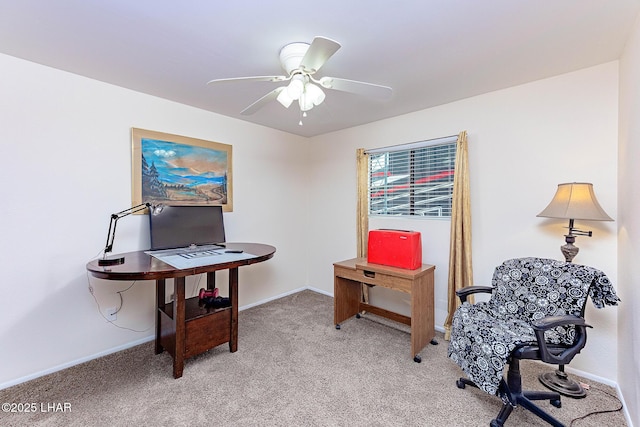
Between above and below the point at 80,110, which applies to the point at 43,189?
below

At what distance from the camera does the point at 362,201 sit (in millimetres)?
3498

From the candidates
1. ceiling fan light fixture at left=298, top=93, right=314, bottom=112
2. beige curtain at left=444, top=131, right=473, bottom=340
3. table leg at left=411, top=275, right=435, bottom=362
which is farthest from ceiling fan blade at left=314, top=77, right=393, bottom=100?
table leg at left=411, top=275, right=435, bottom=362

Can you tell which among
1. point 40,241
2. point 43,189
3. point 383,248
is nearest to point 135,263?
point 40,241

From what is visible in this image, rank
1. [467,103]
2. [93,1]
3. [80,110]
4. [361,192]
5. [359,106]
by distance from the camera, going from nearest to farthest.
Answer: [93,1] < [80,110] < [467,103] < [359,106] < [361,192]

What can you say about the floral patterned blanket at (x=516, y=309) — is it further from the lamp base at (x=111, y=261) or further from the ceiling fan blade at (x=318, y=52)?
the lamp base at (x=111, y=261)

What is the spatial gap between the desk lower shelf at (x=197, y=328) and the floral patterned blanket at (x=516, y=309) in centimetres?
178

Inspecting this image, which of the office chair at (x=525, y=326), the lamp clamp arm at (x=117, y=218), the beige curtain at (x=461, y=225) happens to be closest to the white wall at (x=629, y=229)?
the office chair at (x=525, y=326)

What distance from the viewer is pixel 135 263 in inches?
80.7

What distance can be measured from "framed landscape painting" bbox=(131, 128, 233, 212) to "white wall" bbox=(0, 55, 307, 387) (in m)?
0.09

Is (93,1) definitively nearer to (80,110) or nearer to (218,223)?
(80,110)

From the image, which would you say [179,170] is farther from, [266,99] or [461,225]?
[461,225]

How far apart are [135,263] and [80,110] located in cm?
137

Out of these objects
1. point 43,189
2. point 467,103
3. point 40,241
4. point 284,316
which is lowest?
point 284,316

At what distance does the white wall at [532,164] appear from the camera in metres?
2.09
